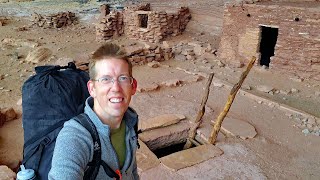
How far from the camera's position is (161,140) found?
5.09 metres

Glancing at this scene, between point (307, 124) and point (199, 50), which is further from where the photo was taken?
point (199, 50)

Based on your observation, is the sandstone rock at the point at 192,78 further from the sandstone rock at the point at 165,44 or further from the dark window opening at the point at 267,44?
the dark window opening at the point at 267,44

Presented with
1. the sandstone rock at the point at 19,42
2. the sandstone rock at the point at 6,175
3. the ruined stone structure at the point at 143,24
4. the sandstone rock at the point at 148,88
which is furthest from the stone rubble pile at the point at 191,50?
the sandstone rock at the point at 6,175

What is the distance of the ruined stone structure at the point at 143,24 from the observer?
11703 millimetres

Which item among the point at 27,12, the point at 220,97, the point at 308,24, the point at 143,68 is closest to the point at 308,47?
the point at 308,24

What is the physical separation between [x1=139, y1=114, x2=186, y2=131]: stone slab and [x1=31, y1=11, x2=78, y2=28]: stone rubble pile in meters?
10.8

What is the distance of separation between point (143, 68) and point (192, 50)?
6.76ft

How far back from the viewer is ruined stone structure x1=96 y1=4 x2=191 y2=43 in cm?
1170

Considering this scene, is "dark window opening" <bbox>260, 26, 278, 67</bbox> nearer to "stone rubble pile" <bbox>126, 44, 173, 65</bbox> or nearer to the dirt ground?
the dirt ground

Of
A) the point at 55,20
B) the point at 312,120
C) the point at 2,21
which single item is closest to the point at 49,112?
the point at 312,120

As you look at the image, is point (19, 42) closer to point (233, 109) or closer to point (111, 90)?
point (233, 109)

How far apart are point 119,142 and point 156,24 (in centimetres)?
1022

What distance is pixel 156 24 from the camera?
38.2 ft

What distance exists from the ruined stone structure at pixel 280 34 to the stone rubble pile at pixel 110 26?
4683 mm
